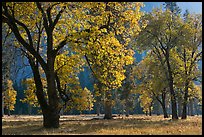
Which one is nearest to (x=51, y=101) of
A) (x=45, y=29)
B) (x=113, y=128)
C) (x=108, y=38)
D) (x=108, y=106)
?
(x=113, y=128)

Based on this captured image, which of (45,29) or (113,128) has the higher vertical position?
(45,29)

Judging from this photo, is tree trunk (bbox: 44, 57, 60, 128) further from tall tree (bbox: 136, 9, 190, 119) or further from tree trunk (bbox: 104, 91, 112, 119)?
tree trunk (bbox: 104, 91, 112, 119)

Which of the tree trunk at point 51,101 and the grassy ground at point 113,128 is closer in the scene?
the grassy ground at point 113,128

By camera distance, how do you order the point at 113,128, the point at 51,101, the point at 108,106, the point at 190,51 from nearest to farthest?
the point at 113,128, the point at 51,101, the point at 190,51, the point at 108,106

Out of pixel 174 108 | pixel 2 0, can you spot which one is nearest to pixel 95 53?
pixel 2 0

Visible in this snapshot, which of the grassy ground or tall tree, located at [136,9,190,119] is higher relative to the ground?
tall tree, located at [136,9,190,119]

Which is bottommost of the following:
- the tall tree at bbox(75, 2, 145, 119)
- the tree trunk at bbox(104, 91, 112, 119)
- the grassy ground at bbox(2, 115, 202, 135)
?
the grassy ground at bbox(2, 115, 202, 135)

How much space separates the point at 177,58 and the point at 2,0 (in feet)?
94.3

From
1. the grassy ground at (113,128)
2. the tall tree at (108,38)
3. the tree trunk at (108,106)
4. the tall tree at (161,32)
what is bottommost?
the grassy ground at (113,128)

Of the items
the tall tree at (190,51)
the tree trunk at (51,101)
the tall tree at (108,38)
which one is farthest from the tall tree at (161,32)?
the tree trunk at (51,101)

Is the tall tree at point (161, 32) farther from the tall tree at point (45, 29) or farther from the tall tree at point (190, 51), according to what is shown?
the tall tree at point (45, 29)

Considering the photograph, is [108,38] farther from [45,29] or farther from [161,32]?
[161,32]

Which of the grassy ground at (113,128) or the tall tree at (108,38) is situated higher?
the tall tree at (108,38)

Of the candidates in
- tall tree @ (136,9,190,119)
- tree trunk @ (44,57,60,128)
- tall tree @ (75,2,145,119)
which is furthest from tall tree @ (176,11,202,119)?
tree trunk @ (44,57,60,128)
